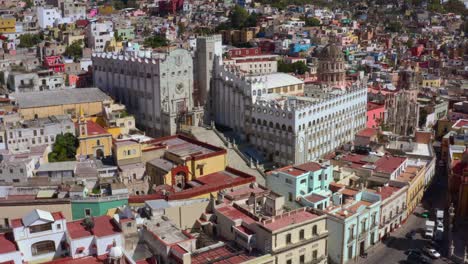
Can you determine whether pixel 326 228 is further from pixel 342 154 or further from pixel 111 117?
pixel 111 117

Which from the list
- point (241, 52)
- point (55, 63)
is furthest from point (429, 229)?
point (241, 52)

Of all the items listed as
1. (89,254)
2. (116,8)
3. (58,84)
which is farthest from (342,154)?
(116,8)

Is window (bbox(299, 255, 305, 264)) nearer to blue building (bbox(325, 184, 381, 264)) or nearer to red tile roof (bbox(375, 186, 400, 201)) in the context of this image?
blue building (bbox(325, 184, 381, 264))

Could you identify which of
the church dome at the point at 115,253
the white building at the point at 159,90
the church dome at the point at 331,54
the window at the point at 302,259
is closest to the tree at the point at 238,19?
the church dome at the point at 331,54

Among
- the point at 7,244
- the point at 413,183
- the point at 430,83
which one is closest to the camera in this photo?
the point at 7,244

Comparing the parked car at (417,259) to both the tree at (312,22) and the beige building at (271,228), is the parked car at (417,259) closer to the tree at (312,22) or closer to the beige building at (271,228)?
the beige building at (271,228)

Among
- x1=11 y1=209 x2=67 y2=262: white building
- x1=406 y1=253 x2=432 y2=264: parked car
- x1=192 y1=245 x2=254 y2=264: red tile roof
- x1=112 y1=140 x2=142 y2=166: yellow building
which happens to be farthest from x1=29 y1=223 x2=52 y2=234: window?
x1=406 y1=253 x2=432 y2=264: parked car

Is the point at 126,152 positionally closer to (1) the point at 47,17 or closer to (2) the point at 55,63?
(2) the point at 55,63
